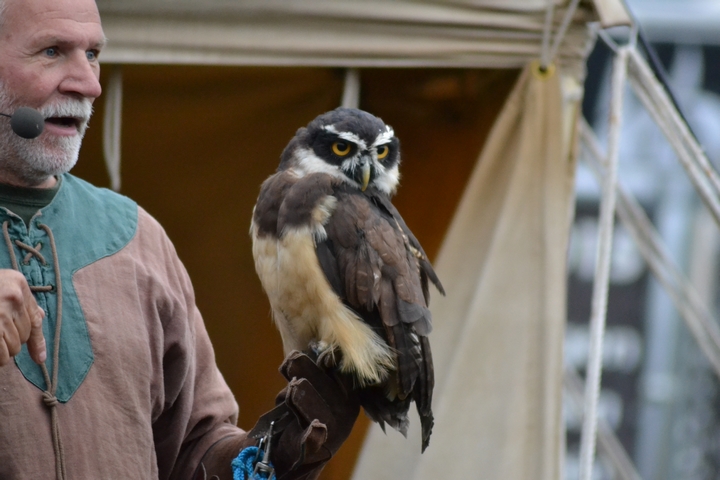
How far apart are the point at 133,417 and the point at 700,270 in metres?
5.06

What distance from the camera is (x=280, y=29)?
3.24 m

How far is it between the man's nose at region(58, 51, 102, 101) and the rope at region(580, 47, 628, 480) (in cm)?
186

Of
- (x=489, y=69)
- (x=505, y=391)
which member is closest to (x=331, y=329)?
(x=505, y=391)

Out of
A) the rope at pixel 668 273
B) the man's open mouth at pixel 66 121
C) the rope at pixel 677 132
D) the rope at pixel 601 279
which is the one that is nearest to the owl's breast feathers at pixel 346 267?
the man's open mouth at pixel 66 121

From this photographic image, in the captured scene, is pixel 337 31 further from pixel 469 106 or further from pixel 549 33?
pixel 469 106

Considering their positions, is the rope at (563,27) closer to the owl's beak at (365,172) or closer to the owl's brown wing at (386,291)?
the owl's beak at (365,172)

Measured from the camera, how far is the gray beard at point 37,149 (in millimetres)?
1954

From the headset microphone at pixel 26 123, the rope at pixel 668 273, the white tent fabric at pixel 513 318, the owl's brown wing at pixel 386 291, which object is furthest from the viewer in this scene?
the rope at pixel 668 273

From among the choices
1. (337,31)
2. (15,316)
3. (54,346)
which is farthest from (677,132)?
(15,316)

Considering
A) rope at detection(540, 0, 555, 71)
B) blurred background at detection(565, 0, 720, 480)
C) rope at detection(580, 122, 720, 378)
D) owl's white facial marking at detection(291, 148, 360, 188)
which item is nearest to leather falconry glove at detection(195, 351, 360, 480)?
owl's white facial marking at detection(291, 148, 360, 188)

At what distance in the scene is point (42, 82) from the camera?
1.96 m

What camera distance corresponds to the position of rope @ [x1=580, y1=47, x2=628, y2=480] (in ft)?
10.0

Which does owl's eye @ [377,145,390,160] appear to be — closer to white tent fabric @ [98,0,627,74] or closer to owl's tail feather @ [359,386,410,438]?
owl's tail feather @ [359,386,410,438]

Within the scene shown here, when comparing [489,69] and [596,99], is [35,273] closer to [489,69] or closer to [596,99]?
[489,69]
